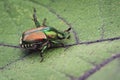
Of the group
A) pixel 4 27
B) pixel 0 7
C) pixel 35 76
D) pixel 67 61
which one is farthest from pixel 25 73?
pixel 0 7

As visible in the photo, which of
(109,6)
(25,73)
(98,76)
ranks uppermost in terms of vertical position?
(109,6)

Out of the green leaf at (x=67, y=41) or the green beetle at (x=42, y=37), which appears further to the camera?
the green beetle at (x=42, y=37)

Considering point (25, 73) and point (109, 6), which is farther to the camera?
point (109, 6)

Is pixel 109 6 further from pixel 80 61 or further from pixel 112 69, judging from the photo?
pixel 112 69

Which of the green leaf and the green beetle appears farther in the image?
the green beetle
